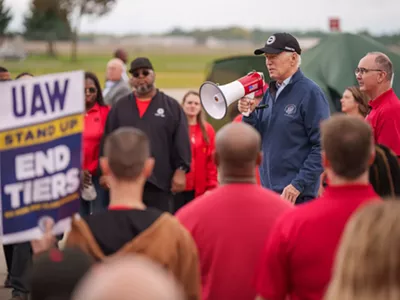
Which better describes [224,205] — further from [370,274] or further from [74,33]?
[74,33]

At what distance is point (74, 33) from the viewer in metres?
→ 84.1

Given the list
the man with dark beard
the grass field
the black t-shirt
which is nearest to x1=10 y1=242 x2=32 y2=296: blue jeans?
the man with dark beard

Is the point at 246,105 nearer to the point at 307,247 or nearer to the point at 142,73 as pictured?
the point at 142,73

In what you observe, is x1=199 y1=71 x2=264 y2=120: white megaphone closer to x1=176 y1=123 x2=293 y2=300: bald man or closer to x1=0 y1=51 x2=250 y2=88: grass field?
x1=176 y1=123 x2=293 y2=300: bald man

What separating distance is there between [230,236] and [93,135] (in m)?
4.06

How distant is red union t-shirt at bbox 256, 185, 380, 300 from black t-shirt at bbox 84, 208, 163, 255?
1.71 feet

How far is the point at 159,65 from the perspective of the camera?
200 ft

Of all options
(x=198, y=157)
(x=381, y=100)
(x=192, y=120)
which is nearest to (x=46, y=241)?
(x=381, y=100)

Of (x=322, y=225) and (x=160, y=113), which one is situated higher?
(x=322, y=225)

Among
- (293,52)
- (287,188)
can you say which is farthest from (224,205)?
(293,52)

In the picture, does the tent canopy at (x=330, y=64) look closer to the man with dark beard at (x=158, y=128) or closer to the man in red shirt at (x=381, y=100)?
the man in red shirt at (x=381, y=100)

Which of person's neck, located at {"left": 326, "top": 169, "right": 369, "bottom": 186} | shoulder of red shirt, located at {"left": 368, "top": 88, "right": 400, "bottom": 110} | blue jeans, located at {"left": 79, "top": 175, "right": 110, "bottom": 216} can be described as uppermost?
person's neck, located at {"left": 326, "top": 169, "right": 369, "bottom": 186}

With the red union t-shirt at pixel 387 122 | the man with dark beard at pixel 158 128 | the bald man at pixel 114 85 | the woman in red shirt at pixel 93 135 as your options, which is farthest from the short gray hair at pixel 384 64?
the bald man at pixel 114 85

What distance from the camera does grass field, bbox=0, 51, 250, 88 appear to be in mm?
46791
